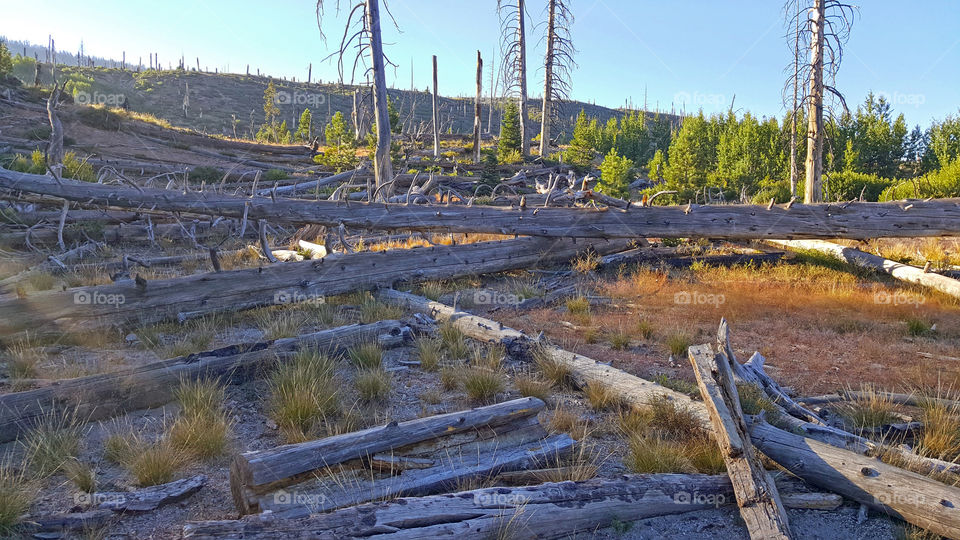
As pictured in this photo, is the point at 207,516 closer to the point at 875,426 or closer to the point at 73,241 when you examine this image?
the point at 875,426

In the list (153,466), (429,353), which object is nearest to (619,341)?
(429,353)

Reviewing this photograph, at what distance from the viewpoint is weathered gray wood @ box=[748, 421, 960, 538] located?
310cm

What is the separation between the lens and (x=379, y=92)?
1565cm

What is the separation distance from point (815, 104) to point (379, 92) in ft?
39.5

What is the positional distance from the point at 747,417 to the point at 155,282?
6613mm

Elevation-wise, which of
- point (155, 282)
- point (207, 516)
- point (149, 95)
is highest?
point (149, 95)

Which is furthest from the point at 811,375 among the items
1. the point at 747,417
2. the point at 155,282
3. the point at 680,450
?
the point at 155,282

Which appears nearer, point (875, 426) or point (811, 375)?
point (875, 426)

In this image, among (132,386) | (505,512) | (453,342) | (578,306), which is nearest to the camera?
(505,512)

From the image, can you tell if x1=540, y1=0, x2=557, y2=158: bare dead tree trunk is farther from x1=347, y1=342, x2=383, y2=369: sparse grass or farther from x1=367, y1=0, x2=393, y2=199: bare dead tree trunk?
x1=347, y1=342, x2=383, y2=369: sparse grass

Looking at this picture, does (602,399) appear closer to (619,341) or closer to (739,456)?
(739,456)

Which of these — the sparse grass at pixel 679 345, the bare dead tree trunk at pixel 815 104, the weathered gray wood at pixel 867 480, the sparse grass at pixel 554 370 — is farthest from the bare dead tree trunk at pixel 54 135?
the bare dead tree trunk at pixel 815 104

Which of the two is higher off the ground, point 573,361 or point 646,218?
point 646,218

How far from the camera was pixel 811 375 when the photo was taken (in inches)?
233
